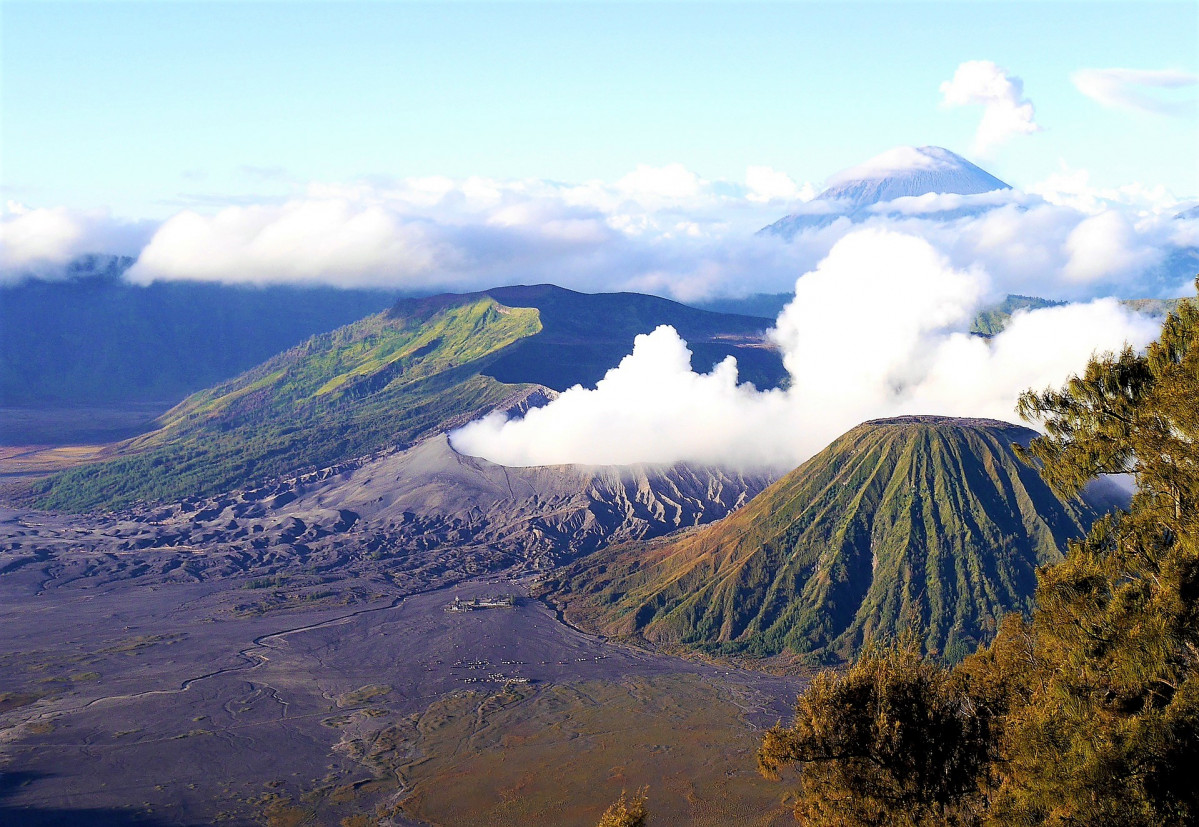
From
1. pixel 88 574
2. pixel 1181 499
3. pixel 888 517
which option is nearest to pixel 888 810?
pixel 1181 499

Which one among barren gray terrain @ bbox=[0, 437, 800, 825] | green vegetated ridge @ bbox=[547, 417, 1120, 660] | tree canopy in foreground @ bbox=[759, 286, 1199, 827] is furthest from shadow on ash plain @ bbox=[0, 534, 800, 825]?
tree canopy in foreground @ bbox=[759, 286, 1199, 827]

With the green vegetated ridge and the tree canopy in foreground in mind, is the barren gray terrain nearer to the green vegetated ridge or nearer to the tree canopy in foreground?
the green vegetated ridge

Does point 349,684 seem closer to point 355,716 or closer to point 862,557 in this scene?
point 355,716

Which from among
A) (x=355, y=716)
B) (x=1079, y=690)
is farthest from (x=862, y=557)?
(x=1079, y=690)

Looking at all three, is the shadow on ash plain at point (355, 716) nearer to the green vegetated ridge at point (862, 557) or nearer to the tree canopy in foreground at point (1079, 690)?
the green vegetated ridge at point (862, 557)

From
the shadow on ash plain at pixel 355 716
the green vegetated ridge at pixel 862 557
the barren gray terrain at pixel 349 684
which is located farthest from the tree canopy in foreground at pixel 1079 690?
the green vegetated ridge at pixel 862 557

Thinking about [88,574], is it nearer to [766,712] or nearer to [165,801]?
[165,801]

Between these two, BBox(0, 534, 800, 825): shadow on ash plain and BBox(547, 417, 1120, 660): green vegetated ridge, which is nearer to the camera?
BBox(0, 534, 800, 825): shadow on ash plain
